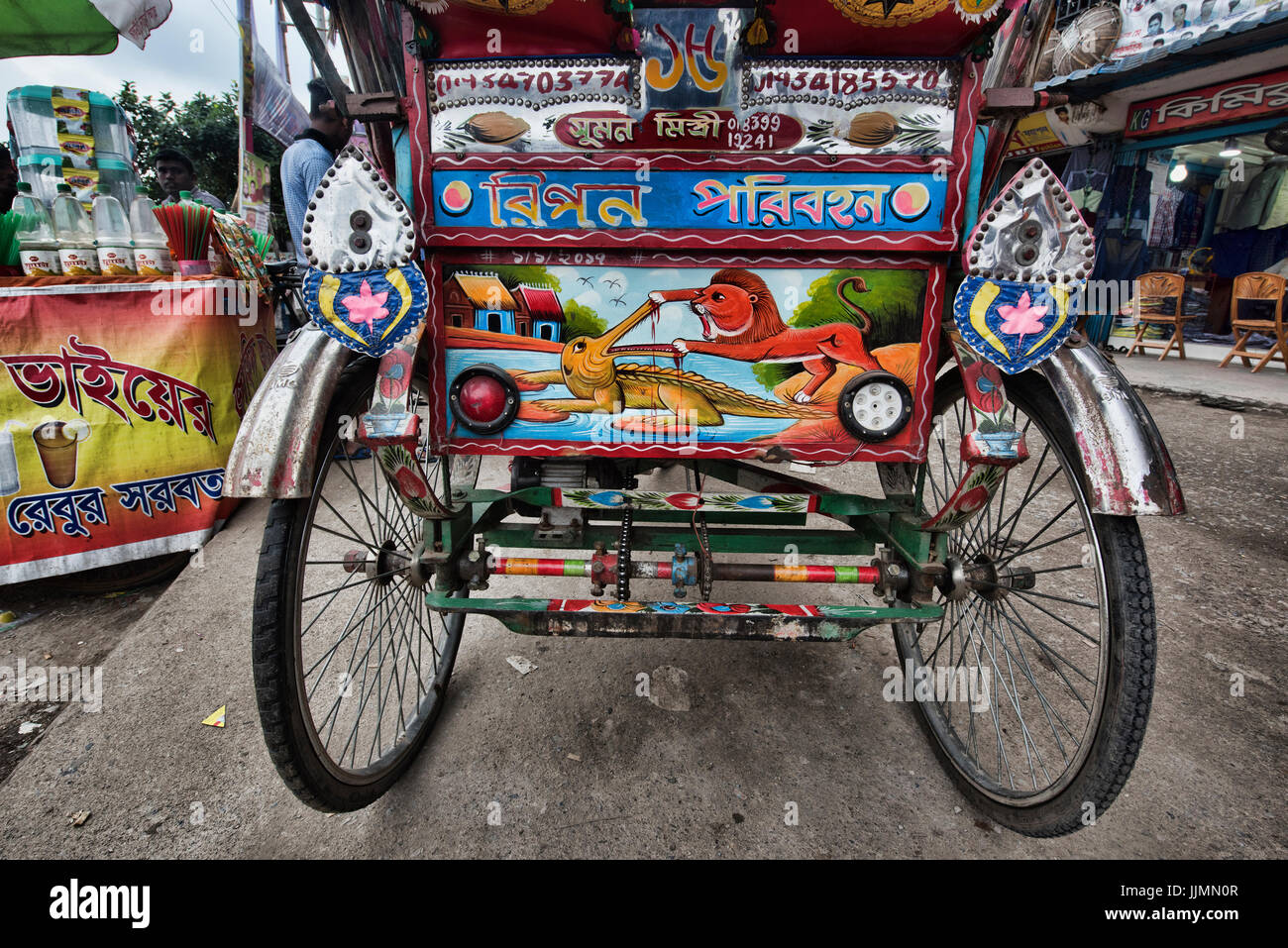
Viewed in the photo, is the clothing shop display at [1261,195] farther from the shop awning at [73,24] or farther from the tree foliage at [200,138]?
the tree foliage at [200,138]

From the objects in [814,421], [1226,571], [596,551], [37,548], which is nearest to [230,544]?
[37,548]

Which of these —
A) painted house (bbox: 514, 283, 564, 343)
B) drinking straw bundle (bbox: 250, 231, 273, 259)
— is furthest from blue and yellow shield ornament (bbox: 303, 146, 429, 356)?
drinking straw bundle (bbox: 250, 231, 273, 259)

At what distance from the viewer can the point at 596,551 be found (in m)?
1.86

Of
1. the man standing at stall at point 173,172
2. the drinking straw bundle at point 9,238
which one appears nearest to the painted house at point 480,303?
the drinking straw bundle at point 9,238

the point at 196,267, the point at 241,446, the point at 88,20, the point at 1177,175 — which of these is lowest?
the point at 241,446

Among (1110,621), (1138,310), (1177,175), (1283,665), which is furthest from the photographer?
(1177,175)

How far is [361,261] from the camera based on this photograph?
1476 mm

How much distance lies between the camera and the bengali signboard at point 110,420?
3010 millimetres

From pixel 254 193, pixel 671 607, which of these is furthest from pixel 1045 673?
pixel 254 193

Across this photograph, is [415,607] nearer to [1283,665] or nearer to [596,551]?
[596,551]

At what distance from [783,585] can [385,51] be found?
8.78 ft

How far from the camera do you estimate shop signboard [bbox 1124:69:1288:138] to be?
657cm

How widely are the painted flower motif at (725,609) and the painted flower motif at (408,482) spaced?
31.9 inches

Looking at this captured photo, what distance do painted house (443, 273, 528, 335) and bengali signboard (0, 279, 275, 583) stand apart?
2.58m
